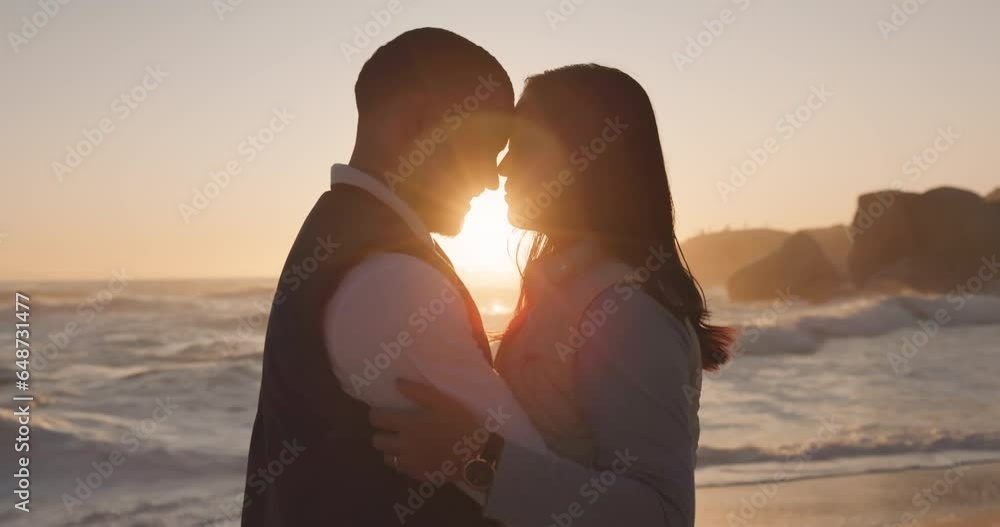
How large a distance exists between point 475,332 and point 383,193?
374 mm

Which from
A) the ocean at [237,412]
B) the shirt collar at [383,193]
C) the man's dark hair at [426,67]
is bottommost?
the ocean at [237,412]

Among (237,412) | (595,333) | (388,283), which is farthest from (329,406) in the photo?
(237,412)

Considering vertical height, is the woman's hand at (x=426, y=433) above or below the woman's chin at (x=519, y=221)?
below

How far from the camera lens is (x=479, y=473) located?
2043 mm

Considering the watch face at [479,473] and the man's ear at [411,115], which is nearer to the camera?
the watch face at [479,473]

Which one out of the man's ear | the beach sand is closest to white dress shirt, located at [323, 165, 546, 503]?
the man's ear

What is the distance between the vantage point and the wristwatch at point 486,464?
6.68 feet

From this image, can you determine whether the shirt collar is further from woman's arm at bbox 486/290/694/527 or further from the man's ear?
woman's arm at bbox 486/290/694/527

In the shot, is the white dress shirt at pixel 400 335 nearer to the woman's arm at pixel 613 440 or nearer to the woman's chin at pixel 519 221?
the woman's arm at pixel 613 440

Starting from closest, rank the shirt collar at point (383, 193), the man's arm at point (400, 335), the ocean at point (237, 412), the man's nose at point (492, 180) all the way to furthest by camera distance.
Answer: the man's arm at point (400, 335)
the shirt collar at point (383, 193)
the man's nose at point (492, 180)
the ocean at point (237, 412)

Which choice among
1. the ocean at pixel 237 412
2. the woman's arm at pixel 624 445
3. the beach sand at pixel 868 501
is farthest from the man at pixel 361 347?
the ocean at pixel 237 412

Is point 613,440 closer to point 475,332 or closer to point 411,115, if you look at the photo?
point 475,332

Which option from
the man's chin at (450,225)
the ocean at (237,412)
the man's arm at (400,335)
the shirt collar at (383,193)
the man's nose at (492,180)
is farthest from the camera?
the ocean at (237,412)

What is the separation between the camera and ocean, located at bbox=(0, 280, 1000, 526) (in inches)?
344
